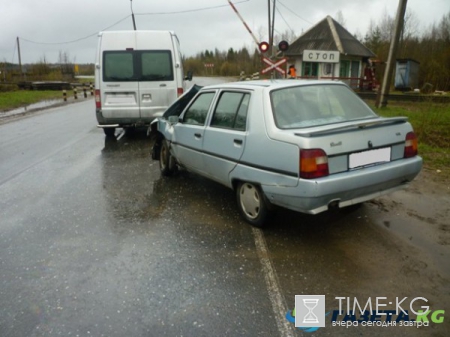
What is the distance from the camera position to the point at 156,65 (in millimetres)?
10164

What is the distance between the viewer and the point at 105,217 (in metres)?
5.06

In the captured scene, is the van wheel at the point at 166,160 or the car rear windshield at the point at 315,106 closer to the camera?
the car rear windshield at the point at 315,106

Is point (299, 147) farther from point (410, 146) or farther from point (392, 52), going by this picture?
point (392, 52)

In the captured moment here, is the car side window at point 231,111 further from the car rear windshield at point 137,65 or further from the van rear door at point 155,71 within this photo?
the car rear windshield at point 137,65

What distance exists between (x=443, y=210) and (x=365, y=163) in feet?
6.21

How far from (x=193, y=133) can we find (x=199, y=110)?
34cm

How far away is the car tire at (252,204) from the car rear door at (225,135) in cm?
28

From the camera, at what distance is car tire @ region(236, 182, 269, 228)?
4.42 m

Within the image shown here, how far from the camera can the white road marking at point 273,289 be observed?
288 centimetres

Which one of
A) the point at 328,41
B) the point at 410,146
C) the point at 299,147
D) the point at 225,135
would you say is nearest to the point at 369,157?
the point at 410,146

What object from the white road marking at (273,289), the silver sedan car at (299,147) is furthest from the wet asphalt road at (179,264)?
the silver sedan car at (299,147)

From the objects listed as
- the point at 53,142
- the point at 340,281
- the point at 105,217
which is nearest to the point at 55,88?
the point at 53,142

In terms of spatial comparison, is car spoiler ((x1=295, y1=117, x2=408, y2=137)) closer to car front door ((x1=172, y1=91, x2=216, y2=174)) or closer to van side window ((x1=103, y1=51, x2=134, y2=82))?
car front door ((x1=172, y1=91, x2=216, y2=174))

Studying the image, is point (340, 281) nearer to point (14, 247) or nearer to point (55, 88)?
point (14, 247)
